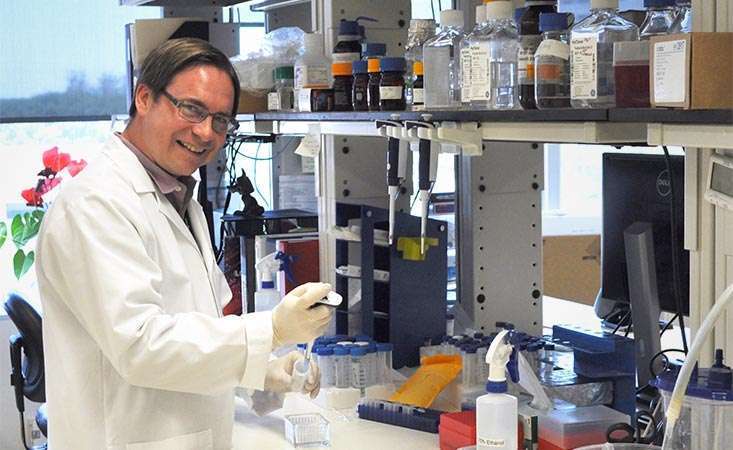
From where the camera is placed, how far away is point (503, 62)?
1785 mm

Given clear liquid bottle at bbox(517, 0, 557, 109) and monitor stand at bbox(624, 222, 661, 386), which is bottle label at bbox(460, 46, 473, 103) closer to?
clear liquid bottle at bbox(517, 0, 557, 109)

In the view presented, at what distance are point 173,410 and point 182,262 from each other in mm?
265

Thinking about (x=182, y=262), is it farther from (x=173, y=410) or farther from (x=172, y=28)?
(x=172, y=28)

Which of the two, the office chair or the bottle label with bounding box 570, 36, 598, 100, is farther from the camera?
the office chair

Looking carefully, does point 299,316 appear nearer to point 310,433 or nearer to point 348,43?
point 310,433

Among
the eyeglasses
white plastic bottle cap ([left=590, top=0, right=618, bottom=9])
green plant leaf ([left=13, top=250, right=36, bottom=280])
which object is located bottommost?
green plant leaf ([left=13, top=250, right=36, bottom=280])

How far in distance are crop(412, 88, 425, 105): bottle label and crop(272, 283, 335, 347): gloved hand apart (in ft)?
1.41

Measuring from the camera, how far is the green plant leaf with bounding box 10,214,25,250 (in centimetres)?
413

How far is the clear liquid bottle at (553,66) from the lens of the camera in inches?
62.4

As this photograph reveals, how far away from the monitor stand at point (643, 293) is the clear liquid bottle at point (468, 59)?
55 cm

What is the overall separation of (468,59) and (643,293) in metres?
0.74

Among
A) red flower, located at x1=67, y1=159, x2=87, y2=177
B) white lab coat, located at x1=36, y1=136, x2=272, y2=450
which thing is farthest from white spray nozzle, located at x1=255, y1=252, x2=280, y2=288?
red flower, located at x1=67, y1=159, x2=87, y2=177

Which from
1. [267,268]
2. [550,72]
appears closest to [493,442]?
[550,72]

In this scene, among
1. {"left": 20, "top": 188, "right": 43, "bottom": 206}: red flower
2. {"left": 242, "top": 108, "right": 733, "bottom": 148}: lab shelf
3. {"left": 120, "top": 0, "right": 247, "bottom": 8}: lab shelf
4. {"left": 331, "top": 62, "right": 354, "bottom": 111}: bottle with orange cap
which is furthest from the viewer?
{"left": 20, "top": 188, "right": 43, "bottom": 206}: red flower
